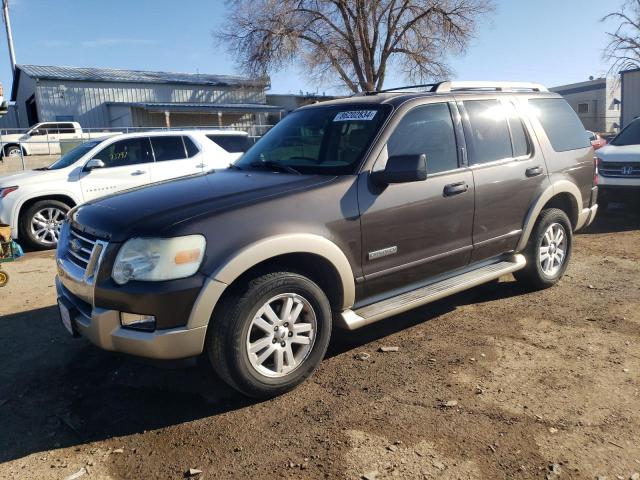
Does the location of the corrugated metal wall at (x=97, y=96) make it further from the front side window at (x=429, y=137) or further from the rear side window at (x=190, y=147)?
the front side window at (x=429, y=137)

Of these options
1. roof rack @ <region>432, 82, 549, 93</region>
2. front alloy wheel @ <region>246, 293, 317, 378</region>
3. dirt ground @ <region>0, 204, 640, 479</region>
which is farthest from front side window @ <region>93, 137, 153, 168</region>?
front alloy wheel @ <region>246, 293, 317, 378</region>

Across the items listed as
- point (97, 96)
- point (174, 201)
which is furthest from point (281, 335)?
point (97, 96)

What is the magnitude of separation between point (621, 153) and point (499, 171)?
17.5ft

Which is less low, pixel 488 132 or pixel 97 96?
pixel 97 96

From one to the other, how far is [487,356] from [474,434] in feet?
3.40

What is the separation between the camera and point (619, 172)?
27.8 ft

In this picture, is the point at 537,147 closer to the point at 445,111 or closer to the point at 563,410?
the point at 445,111

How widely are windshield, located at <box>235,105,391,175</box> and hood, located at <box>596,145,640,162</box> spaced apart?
247 inches

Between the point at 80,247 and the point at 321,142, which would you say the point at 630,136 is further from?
the point at 80,247

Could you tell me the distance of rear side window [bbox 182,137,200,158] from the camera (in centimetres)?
912

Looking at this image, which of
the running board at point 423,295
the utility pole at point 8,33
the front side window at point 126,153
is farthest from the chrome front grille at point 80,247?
the utility pole at point 8,33

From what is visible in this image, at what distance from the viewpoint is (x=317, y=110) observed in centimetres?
438

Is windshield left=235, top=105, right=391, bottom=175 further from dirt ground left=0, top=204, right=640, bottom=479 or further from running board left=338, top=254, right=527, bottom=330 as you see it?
dirt ground left=0, top=204, right=640, bottom=479

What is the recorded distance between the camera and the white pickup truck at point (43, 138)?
19652 mm
